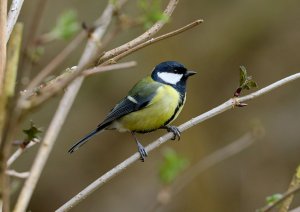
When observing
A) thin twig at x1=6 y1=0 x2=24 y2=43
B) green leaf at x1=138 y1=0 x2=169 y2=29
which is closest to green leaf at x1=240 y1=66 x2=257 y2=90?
thin twig at x1=6 y1=0 x2=24 y2=43

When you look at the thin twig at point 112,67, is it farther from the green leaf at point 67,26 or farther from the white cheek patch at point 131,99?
the white cheek patch at point 131,99

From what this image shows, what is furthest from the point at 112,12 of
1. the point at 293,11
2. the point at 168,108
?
the point at 293,11

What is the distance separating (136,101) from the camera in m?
2.61

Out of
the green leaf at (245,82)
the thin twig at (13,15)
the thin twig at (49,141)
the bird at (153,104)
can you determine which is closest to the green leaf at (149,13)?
the thin twig at (49,141)

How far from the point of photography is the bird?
2.50m

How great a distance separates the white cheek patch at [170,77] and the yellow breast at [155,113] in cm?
5

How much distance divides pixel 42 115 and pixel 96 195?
3.39 feet

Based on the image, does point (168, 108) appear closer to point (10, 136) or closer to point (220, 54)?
point (10, 136)

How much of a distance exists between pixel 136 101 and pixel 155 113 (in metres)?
0.14

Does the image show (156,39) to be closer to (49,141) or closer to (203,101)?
(49,141)

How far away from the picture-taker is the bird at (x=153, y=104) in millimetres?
2502

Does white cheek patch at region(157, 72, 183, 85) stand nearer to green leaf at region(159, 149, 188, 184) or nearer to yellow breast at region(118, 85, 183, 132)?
yellow breast at region(118, 85, 183, 132)

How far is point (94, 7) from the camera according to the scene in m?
5.21

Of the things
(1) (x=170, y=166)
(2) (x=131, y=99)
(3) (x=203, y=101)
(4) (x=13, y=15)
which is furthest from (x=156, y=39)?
(3) (x=203, y=101)
